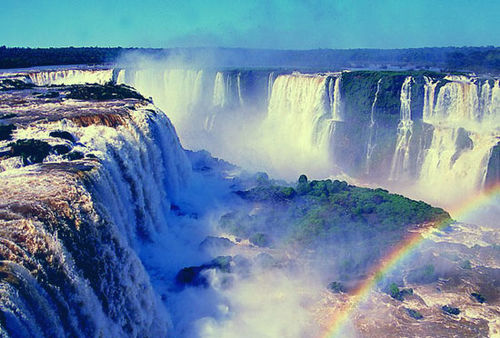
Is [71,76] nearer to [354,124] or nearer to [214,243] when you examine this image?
[354,124]

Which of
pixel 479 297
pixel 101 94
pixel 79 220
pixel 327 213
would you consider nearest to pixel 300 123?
pixel 327 213

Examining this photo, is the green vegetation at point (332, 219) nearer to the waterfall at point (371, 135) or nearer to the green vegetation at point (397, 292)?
the green vegetation at point (397, 292)

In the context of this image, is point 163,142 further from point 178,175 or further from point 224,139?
point 224,139

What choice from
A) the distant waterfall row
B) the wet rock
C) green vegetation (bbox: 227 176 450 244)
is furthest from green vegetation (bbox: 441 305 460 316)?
→ the distant waterfall row

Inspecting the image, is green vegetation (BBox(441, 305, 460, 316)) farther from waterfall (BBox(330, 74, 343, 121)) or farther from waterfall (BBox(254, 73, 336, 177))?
waterfall (BBox(330, 74, 343, 121))

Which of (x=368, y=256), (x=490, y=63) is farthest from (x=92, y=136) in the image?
(x=490, y=63)
